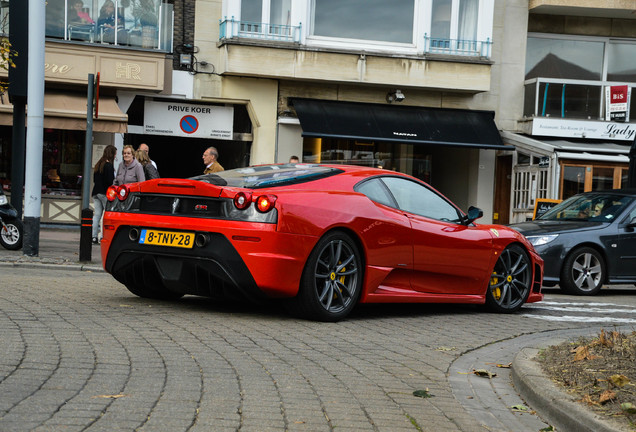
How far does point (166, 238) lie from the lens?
765cm

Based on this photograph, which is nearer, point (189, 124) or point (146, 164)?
point (146, 164)

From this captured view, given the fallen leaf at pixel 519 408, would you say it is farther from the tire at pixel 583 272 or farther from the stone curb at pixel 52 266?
the stone curb at pixel 52 266

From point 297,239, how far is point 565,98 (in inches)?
749

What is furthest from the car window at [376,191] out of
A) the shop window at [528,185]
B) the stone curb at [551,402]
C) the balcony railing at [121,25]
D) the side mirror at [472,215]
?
the shop window at [528,185]

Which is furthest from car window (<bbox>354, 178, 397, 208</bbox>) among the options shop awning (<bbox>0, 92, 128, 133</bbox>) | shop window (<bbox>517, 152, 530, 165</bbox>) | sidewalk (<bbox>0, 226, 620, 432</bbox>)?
shop window (<bbox>517, 152, 530, 165</bbox>)

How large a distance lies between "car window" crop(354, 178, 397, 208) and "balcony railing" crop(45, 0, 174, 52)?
48.5ft

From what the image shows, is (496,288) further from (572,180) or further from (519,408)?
(572,180)

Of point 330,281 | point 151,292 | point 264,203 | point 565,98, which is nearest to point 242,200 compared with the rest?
point 264,203

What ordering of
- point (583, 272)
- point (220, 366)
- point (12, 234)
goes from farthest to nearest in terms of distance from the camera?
point (12, 234), point (583, 272), point (220, 366)

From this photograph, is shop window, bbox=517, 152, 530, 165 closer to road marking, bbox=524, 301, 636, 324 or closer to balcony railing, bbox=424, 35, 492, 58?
balcony railing, bbox=424, 35, 492, 58

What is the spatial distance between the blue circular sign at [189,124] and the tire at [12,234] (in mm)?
8597

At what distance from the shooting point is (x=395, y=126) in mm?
23203

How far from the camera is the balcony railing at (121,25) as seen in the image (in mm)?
21453

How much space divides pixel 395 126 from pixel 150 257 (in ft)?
52.5
